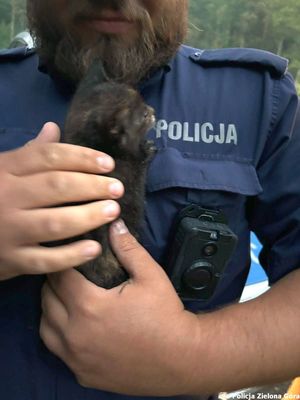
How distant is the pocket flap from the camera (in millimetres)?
1094

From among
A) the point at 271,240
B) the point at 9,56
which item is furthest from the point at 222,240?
the point at 9,56

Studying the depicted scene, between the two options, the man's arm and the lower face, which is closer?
the man's arm

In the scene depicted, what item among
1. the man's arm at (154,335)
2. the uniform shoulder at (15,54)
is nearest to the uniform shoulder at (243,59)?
the uniform shoulder at (15,54)

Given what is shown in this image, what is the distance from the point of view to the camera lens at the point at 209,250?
3.47 ft

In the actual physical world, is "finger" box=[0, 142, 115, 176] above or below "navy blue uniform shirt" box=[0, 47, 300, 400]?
above

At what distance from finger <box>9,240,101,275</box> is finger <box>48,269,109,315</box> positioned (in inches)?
3.4

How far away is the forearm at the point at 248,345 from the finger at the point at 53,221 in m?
0.33

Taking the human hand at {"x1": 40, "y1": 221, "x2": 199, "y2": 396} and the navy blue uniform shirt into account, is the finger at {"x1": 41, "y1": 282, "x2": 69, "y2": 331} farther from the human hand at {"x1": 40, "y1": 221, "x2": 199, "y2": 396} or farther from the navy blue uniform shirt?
the navy blue uniform shirt

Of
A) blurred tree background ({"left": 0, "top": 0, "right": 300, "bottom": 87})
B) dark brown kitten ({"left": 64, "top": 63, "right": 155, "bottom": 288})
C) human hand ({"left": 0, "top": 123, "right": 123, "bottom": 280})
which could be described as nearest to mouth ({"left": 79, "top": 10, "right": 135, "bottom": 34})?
dark brown kitten ({"left": 64, "top": 63, "right": 155, "bottom": 288})

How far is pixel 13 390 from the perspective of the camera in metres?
1.10

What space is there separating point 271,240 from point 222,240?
153 mm

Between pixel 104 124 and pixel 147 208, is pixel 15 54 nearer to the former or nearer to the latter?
pixel 104 124

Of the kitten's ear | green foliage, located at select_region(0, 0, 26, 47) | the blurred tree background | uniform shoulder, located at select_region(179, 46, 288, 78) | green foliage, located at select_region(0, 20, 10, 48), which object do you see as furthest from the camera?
the blurred tree background

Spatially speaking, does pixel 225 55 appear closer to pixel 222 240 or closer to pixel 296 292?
pixel 222 240
